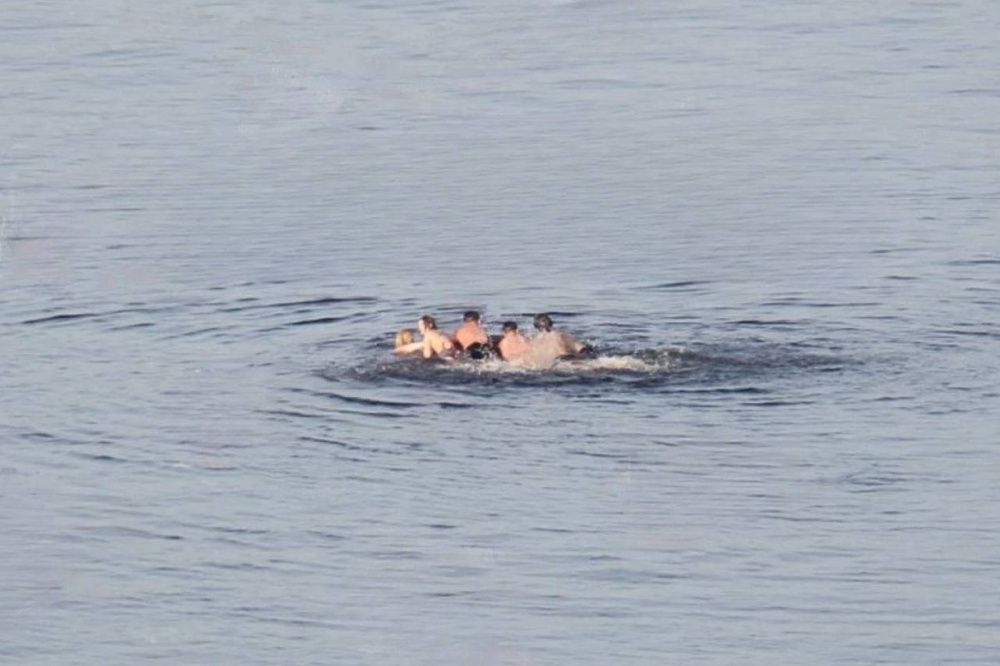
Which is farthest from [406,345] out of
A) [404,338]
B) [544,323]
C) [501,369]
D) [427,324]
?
[544,323]

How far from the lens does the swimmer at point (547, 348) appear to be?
25234mm

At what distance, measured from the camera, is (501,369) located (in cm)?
2553

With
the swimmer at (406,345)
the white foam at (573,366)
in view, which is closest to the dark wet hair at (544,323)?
the white foam at (573,366)

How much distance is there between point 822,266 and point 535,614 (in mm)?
11814

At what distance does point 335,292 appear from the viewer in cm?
2989

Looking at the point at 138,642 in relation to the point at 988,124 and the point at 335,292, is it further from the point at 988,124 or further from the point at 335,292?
the point at 988,124

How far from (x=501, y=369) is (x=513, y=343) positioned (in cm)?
32

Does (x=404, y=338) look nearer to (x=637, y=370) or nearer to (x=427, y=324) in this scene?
(x=427, y=324)

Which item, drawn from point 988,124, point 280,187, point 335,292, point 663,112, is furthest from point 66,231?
point 988,124

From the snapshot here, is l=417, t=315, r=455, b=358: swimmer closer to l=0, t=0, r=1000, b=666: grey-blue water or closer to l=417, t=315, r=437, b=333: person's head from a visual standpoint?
l=417, t=315, r=437, b=333: person's head

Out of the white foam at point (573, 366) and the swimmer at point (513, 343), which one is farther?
the swimmer at point (513, 343)

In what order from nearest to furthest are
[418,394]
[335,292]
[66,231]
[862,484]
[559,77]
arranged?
[862,484] < [418,394] < [335,292] < [66,231] < [559,77]

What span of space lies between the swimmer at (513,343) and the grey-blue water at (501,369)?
33 centimetres

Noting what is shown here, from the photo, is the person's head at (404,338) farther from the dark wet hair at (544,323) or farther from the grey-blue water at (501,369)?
the dark wet hair at (544,323)
